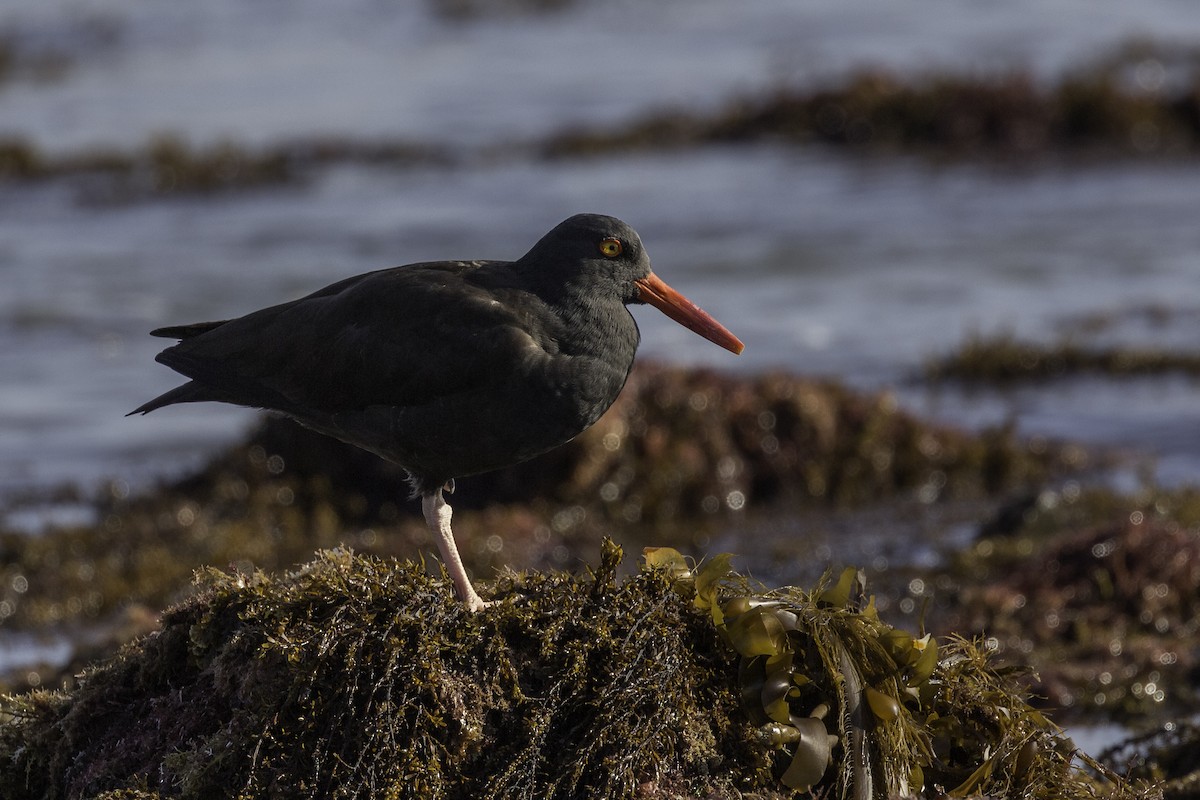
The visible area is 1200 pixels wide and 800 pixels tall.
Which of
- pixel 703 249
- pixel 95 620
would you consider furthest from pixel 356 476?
pixel 703 249

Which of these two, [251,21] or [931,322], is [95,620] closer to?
[931,322]

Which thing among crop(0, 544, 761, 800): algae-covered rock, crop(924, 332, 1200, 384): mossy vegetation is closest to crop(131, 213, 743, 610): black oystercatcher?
crop(0, 544, 761, 800): algae-covered rock

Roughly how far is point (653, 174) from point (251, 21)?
1500cm

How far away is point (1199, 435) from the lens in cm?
1021

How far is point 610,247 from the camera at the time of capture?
4.54 metres

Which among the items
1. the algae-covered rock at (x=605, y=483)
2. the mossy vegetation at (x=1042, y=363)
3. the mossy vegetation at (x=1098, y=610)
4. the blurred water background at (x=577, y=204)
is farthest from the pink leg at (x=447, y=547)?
the mossy vegetation at (x=1042, y=363)

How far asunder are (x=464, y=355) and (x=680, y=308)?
767 mm

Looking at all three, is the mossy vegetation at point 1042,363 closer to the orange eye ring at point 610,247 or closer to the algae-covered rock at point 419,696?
the orange eye ring at point 610,247

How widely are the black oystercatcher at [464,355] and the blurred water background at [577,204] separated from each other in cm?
587

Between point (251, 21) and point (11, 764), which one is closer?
point (11, 764)

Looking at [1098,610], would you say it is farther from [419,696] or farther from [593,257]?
[419,696]

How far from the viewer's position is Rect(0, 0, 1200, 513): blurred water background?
40.4 feet

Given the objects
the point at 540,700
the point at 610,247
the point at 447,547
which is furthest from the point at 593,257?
the point at 540,700

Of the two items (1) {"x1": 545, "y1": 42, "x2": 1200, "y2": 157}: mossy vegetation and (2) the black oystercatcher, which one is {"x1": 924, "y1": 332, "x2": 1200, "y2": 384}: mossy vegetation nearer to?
(2) the black oystercatcher
